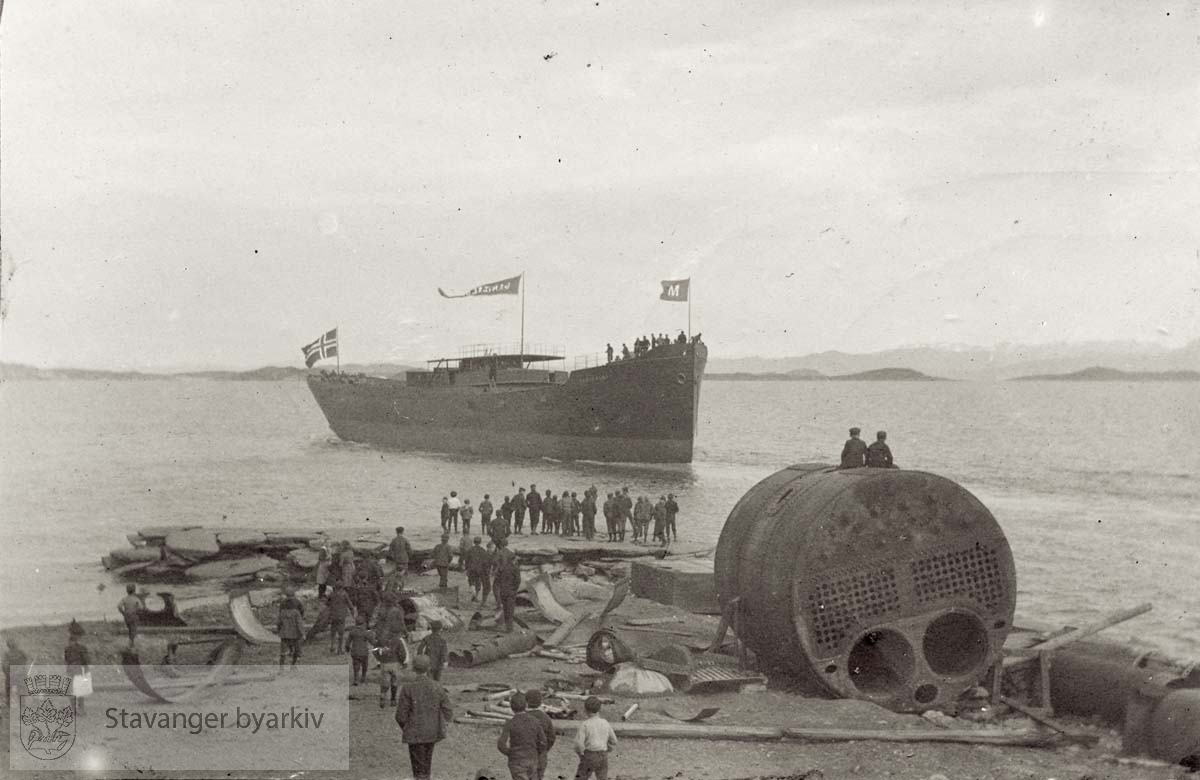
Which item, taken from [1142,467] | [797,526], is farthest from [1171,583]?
[1142,467]

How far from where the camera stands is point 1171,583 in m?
29.2

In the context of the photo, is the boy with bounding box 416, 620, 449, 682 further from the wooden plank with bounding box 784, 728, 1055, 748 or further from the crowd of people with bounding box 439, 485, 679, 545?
the crowd of people with bounding box 439, 485, 679, 545

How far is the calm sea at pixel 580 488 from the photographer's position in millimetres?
25719

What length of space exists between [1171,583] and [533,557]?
62.0 feet

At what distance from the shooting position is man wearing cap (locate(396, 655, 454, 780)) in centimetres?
870

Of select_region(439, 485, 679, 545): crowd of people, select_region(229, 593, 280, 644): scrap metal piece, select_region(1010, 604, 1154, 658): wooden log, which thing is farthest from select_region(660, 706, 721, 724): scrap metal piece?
select_region(439, 485, 679, 545): crowd of people

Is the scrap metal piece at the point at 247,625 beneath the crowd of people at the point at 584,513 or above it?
beneath

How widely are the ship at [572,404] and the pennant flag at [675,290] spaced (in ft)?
20.2

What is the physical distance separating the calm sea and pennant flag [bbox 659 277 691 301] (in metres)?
7.81

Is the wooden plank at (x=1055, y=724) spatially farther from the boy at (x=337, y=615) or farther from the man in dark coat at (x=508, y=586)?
the boy at (x=337, y=615)

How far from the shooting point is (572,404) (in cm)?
4959

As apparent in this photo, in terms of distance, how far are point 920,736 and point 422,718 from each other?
16.0 ft

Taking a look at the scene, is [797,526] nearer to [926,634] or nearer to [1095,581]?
[926,634]

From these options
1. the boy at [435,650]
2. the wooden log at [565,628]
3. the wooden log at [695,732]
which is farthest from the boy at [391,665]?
the wooden log at [565,628]
